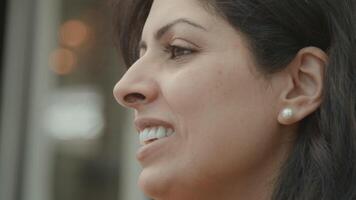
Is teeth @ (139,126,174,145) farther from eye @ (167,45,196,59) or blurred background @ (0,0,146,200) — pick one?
blurred background @ (0,0,146,200)

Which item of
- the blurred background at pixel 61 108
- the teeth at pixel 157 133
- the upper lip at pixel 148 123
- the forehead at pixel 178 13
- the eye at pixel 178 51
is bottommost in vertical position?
the teeth at pixel 157 133

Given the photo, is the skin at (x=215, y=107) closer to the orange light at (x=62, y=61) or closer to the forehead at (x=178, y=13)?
the forehead at (x=178, y=13)

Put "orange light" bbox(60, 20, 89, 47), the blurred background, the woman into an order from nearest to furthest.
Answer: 1. the woman
2. the blurred background
3. "orange light" bbox(60, 20, 89, 47)

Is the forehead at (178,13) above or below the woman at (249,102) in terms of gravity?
above

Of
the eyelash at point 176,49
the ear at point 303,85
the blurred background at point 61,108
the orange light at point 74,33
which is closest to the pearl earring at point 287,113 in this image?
the ear at point 303,85

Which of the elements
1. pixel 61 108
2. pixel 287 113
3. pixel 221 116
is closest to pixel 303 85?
pixel 287 113

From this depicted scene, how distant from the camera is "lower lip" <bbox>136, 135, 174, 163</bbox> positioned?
219cm

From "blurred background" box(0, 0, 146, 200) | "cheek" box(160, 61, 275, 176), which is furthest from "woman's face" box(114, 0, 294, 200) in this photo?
"blurred background" box(0, 0, 146, 200)

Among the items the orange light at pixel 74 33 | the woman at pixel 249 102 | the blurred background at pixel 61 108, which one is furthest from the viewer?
the orange light at pixel 74 33

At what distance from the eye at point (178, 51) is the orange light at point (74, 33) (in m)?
2.67

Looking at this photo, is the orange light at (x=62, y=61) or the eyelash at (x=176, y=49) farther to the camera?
the orange light at (x=62, y=61)

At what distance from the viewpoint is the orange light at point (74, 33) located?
16.2 ft

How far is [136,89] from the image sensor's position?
2213 millimetres

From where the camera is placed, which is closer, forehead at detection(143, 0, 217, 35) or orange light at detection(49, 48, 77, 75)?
forehead at detection(143, 0, 217, 35)
